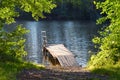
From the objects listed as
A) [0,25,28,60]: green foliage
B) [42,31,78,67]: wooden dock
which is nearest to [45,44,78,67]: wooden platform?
[42,31,78,67]: wooden dock

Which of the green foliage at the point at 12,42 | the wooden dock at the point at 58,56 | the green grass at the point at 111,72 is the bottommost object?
the wooden dock at the point at 58,56

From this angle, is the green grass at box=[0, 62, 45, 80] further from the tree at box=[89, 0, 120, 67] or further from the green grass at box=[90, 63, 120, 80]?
the tree at box=[89, 0, 120, 67]

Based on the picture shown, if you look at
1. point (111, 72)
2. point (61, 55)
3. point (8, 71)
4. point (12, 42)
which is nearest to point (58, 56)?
point (61, 55)

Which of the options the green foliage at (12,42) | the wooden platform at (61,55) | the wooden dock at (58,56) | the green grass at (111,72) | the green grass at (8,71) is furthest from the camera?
the wooden dock at (58,56)

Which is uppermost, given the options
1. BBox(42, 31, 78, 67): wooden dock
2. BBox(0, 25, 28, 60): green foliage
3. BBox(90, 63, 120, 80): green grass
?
BBox(90, 63, 120, 80): green grass

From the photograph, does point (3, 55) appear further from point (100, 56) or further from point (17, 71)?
point (100, 56)

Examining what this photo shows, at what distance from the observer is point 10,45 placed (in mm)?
24000

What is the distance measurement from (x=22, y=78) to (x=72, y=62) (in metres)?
29.2

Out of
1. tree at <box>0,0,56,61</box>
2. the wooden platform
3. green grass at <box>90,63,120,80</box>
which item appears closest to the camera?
green grass at <box>90,63,120,80</box>

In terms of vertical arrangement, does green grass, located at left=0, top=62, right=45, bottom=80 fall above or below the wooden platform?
above

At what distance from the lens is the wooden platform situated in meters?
45.6

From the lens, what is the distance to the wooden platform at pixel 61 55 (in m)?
45.6

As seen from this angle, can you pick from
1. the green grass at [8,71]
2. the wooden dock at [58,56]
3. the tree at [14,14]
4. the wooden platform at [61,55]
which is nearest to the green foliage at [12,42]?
the tree at [14,14]

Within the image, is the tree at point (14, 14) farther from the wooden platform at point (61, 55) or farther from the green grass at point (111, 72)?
the wooden platform at point (61, 55)
